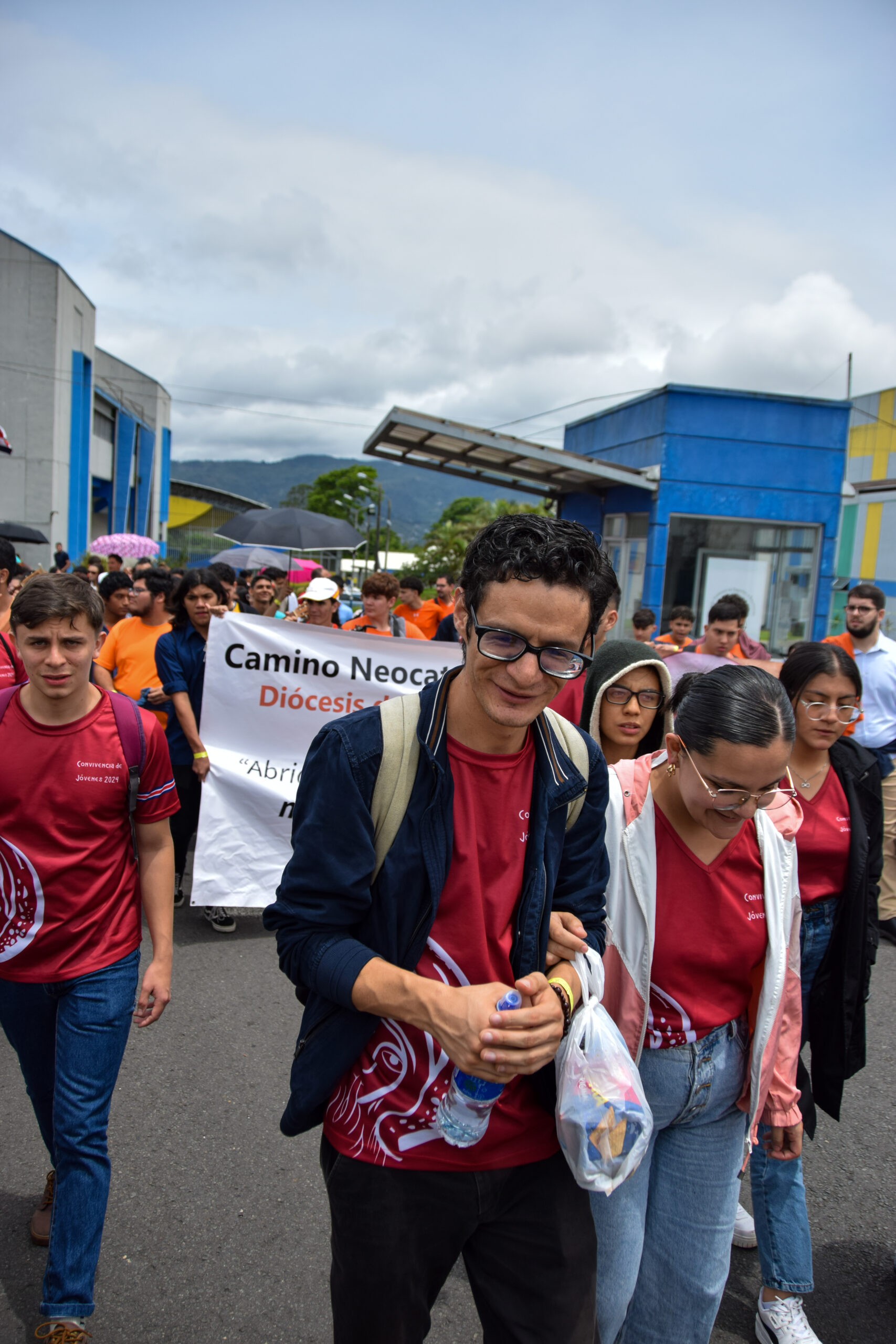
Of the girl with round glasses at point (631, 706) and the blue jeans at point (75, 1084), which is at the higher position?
the girl with round glasses at point (631, 706)

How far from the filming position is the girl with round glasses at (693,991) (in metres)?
2.03

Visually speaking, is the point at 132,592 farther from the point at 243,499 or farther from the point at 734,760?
the point at 243,499

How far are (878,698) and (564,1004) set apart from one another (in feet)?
17.3

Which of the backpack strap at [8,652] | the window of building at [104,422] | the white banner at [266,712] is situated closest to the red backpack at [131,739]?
the backpack strap at [8,652]

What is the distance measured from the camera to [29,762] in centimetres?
247

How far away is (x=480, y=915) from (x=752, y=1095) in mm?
996

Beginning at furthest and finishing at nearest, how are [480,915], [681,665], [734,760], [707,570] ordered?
[707,570]
[681,665]
[734,760]
[480,915]

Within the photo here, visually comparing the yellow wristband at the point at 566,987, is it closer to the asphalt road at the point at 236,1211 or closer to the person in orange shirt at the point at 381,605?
the asphalt road at the point at 236,1211

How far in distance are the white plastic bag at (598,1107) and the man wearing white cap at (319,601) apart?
19.4ft

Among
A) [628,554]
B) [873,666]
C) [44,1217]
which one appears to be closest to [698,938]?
[44,1217]

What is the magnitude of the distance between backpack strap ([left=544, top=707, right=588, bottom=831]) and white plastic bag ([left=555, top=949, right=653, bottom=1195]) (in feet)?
1.22

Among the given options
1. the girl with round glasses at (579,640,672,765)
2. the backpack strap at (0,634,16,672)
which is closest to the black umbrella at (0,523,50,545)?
the backpack strap at (0,634,16,672)

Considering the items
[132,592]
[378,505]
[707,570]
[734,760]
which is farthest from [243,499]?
[734,760]

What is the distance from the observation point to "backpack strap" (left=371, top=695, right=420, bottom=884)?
5.18ft
